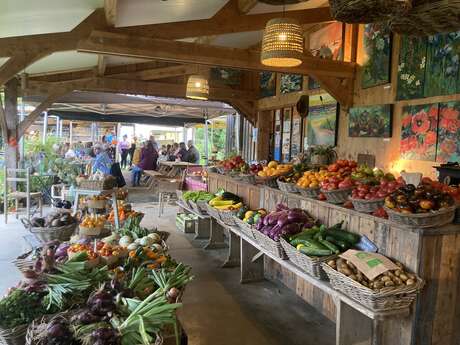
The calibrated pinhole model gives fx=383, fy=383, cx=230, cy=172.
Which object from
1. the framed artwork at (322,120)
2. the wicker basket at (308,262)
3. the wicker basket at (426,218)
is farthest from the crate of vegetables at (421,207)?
the framed artwork at (322,120)

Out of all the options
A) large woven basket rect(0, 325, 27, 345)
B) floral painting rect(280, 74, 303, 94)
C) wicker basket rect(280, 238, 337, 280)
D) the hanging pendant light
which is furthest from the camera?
Result: floral painting rect(280, 74, 303, 94)

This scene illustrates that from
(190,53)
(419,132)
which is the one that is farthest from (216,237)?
(419,132)

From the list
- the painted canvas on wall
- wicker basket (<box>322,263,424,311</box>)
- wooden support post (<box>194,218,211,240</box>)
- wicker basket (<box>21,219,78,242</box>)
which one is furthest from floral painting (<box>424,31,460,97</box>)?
wicker basket (<box>21,219,78,242</box>)

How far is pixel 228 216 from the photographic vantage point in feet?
15.4

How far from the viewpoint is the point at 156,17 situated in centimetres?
566

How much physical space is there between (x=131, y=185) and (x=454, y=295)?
10.6m

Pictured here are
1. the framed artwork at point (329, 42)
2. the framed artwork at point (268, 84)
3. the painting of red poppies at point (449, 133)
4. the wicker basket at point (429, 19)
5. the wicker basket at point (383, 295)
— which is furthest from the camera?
the framed artwork at point (268, 84)

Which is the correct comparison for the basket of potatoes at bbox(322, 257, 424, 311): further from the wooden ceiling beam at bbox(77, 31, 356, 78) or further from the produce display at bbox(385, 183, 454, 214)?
the wooden ceiling beam at bbox(77, 31, 356, 78)

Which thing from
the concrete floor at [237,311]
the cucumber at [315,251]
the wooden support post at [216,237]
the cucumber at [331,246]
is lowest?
the concrete floor at [237,311]

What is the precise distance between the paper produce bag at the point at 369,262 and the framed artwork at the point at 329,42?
4895 mm

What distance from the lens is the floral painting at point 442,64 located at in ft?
15.1

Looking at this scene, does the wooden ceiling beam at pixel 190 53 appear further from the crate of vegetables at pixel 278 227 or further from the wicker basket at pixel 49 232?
the crate of vegetables at pixel 278 227

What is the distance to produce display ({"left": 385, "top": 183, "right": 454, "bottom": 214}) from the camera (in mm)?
2447

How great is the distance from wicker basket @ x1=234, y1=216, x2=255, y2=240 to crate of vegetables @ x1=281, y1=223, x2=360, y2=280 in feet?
2.48
